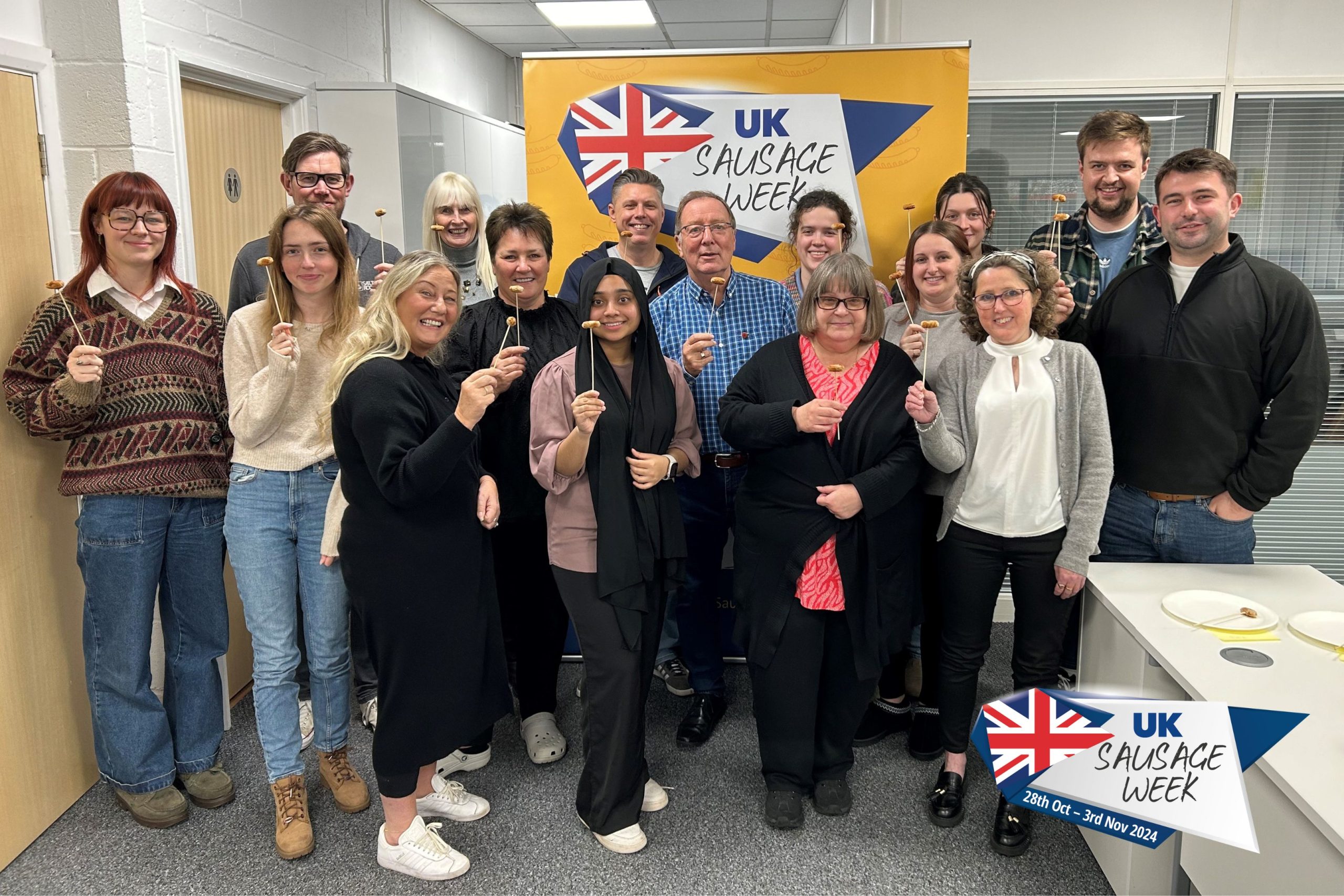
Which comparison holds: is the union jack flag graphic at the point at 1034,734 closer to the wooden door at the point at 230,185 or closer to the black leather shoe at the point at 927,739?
the black leather shoe at the point at 927,739

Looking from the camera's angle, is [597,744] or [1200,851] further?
[597,744]

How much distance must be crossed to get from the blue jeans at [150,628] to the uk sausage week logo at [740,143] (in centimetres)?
193

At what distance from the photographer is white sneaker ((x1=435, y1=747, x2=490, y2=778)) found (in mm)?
2641

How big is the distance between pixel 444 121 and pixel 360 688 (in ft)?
11.2

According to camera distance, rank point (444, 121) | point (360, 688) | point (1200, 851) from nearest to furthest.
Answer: point (1200, 851), point (360, 688), point (444, 121)

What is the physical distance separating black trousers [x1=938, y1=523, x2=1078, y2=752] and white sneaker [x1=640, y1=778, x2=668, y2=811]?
2.70 feet

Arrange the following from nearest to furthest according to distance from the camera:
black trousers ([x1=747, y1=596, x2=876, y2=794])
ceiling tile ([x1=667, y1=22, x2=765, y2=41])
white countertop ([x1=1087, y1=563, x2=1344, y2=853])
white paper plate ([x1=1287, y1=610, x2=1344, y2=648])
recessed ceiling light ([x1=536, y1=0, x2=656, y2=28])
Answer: white countertop ([x1=1087, y1=563, x2=1344, y2=853]) → white paper plate ([x1=1287, y1=610, x2=1344, y2=648]) → black trousers ([x1=747, y1=596, x2=876, y2=794]) → recessed ceiling light ([x1=536, y1=0, x2=656, y2=28]) → ceiling tile ([x1=667, y1=22, x2=765, y2=41])

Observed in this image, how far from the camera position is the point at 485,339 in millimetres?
2535

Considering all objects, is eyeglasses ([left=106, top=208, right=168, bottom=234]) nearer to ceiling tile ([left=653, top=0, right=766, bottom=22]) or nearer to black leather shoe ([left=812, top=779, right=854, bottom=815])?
black leather shoe ([left=812, top=779, right=854, bottom=815])

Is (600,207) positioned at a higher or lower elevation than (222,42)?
lower

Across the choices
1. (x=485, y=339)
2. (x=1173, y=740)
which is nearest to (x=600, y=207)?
(x=485, y=339)

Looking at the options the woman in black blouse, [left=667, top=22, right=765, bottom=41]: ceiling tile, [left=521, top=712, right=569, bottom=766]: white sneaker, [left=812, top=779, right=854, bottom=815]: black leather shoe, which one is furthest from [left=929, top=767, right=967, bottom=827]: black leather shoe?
[left=667, top=22, right=765, bottom=41]: ceiling tile

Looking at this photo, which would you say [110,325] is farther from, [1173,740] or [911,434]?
[1173,740]

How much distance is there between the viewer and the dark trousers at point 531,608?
8.76 ft
